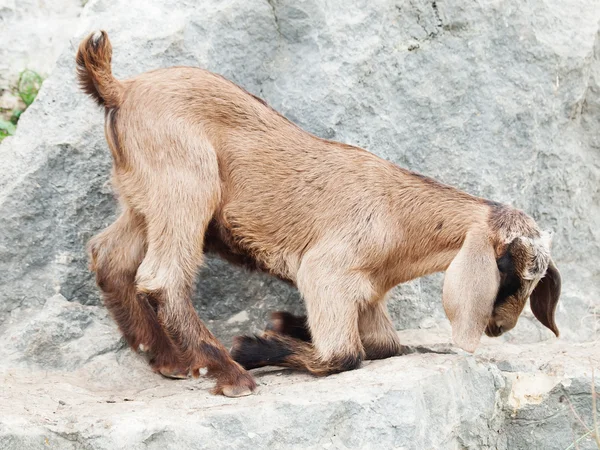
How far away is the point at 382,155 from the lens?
637 centimetres

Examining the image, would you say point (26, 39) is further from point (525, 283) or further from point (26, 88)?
point (525, 283)

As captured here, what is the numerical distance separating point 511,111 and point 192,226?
102 inches

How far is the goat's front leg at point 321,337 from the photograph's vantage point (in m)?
5.16

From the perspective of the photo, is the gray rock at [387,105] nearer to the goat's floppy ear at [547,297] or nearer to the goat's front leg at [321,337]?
the goat's front leg at [321,337]

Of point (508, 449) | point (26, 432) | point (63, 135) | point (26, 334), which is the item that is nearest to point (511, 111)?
point (508, 449)

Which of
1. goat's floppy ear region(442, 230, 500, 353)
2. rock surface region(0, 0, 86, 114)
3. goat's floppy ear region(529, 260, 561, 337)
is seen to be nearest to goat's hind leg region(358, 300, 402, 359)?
goat's floppy ear region(442, 230, 500, 353)

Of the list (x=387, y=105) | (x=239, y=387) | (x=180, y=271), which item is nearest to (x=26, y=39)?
(x=387, y=105)

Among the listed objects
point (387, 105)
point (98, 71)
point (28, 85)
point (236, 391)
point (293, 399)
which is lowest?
point (236, 391)

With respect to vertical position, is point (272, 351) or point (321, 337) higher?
point (321, 337)

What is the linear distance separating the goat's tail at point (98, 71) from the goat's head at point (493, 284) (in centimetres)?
215

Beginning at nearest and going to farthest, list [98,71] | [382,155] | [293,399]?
[293,399] < [98,71] < [382,155]

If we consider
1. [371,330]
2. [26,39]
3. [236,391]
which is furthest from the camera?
[26,39]

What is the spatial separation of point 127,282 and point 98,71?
1.26 metres

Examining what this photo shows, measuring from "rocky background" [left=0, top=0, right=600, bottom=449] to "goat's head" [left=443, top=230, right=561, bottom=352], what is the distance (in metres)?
0.22
